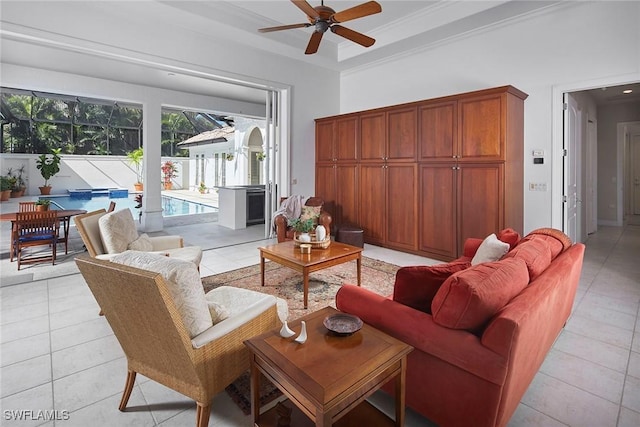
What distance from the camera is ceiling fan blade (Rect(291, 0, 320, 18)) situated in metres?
3.07

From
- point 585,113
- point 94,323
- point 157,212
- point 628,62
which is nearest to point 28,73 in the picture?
point 157,212

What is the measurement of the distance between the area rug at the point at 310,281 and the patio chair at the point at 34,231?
8.02 feet

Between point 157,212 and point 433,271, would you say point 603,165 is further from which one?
point 157,212

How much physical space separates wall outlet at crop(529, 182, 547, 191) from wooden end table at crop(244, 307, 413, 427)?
4074mm

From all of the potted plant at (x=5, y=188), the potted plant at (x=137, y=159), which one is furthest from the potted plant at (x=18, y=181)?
the potted plant at (x=137, y=159)

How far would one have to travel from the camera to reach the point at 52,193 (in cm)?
1374

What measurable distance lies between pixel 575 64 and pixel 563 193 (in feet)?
5.22

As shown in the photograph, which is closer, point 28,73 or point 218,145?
point 28,73

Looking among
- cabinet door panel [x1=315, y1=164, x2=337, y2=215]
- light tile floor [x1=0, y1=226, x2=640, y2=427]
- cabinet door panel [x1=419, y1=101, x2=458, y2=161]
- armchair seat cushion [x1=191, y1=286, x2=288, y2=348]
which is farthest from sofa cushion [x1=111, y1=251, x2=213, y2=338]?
cabinet door panel [x1=315, y1=164, x2=337, y2=215]

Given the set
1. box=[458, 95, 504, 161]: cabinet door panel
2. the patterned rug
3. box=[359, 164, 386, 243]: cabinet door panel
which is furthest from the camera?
box=[359, 164, 386, 243]: cabinet door panel

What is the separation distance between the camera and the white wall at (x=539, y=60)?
12.7ft

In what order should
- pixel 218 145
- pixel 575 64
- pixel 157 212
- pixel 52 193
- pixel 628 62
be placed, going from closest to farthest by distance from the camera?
1. pixel 628 62
2. pixel 575 64
3. pixel 157 212
4. pixel 52 193
5. pixel 218 145

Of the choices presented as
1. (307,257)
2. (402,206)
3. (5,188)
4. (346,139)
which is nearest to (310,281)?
(307,257)

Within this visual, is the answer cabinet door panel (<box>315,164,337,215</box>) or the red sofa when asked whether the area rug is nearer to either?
the red sofa
